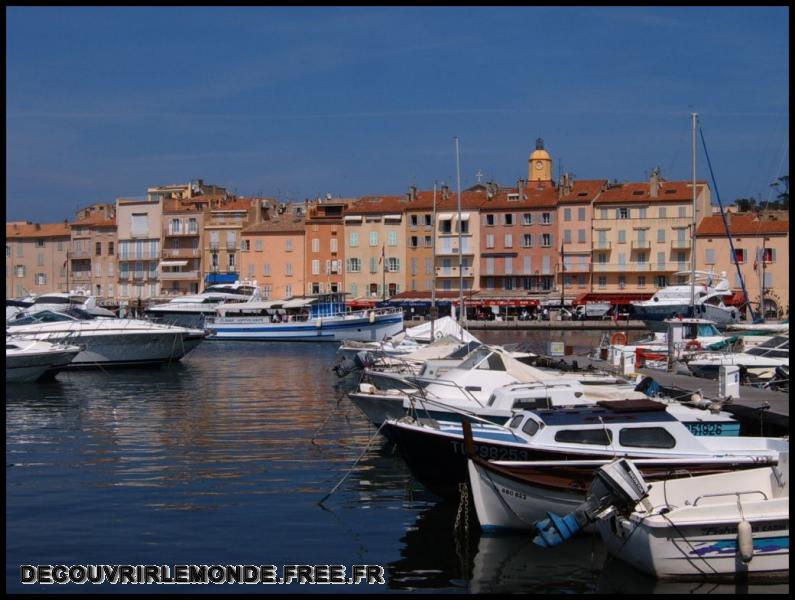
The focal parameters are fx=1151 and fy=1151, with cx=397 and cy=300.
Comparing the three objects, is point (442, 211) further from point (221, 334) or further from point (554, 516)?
point (554, 516)

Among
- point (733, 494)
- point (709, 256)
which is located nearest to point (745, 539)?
point (733, 494)

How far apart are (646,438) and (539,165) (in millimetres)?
90202

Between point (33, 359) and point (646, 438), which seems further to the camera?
point (33, 359)

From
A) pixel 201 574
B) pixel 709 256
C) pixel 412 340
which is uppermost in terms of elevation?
pixel 709 256

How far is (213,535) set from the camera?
659 inches

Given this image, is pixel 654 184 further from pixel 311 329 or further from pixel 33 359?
pixel 33 359

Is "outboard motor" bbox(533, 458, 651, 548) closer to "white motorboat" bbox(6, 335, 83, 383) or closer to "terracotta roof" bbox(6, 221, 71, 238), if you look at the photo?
"white motorboat" bbox(6, 335, 83, 383)

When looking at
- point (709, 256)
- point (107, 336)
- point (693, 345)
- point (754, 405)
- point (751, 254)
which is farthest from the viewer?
point (709, 256)

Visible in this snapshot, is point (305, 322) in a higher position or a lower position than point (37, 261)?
lower

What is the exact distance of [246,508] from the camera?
725 inches

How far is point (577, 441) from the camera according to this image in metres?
17.3

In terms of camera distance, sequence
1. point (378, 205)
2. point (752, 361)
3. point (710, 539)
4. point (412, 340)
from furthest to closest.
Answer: point (378, 205) < point (412, 340) < point (752, 361) < point (710, 539)

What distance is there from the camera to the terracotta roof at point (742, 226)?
85.1 metres

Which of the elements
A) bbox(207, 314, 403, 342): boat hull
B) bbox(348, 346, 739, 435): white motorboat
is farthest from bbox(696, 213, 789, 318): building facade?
bbox(348, 346, 739, 435): white motorboat
